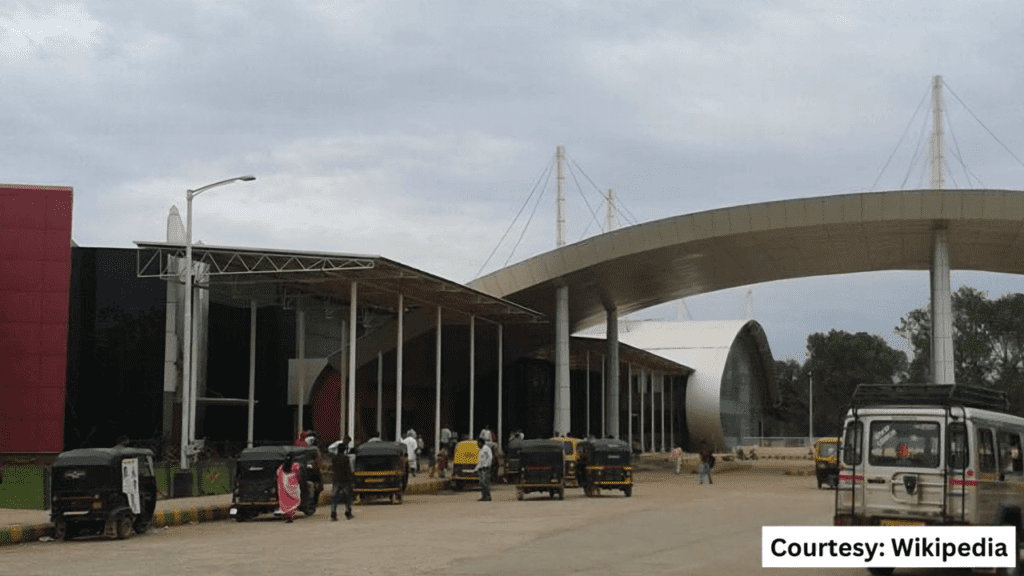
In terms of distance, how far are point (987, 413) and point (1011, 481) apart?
35.9 inches

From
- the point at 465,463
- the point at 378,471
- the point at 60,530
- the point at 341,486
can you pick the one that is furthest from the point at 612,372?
the point at 60,530

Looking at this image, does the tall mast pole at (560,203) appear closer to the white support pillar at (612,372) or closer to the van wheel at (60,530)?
the white support pillar at (612,372)

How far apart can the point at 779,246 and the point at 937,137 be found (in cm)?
841

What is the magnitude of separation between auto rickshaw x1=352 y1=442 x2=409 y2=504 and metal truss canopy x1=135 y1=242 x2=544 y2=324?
675cm

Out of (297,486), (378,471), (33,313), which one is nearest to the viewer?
(297,486)

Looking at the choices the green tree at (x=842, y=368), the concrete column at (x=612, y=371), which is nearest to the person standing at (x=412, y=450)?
the concrete column at (x=612, y=371)

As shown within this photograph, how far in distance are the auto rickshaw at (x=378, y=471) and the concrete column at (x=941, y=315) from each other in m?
24.8

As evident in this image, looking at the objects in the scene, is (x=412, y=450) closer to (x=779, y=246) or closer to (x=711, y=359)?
(x=779, y=246)

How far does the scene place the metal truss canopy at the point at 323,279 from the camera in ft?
112

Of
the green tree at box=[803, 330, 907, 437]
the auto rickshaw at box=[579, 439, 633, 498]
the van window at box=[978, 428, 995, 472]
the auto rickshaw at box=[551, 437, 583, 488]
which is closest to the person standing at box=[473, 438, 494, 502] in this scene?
the auto rickshaw at box=[579, 439, 633, 498]

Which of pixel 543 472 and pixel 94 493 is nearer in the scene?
pixel 94 493

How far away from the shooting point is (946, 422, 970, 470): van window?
13891mm

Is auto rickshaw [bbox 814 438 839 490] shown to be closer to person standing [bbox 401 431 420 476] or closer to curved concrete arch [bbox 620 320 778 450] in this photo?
person standing [bbox 401 431 420 476]

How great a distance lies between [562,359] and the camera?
174 feet
